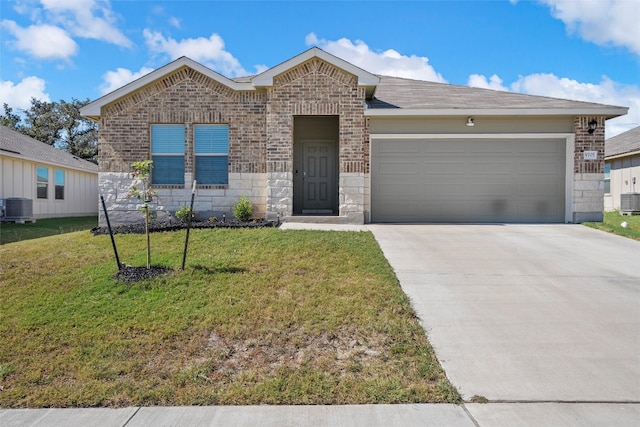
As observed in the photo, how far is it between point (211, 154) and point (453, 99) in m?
7.05

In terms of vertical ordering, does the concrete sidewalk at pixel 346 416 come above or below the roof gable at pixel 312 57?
below

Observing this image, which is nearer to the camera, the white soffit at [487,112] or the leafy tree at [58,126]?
the white soffit at [487,112]

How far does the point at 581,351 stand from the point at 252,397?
3.37 metres

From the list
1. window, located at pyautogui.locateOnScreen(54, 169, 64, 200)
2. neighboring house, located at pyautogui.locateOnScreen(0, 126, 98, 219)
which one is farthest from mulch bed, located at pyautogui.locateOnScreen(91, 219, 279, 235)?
window, located at pyautogui.locateOnScreen(54, 169, 64, 200)

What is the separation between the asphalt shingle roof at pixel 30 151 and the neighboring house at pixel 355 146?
7.30 meters

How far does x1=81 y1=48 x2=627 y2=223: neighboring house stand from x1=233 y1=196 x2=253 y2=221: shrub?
1.57 ft

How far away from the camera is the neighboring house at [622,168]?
62.9ft

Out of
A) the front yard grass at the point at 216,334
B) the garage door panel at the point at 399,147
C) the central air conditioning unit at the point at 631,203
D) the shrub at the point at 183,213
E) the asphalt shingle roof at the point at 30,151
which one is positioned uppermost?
the asphalt shingle roof at the point at 30,151

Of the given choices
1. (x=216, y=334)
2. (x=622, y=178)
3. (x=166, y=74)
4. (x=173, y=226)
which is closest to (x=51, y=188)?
(x=166, y=74)

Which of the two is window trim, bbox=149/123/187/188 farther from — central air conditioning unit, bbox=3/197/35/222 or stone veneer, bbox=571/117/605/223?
stone veneer, bbox=571/117/605/223

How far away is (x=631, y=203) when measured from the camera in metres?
17.7

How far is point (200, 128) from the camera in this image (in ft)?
39.0

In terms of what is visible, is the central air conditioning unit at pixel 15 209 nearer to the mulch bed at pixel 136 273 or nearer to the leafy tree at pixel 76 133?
the mulch bed at pixel 136 273

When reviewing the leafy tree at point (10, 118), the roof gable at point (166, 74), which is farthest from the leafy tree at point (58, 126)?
the roof gable at point (166, 74)
